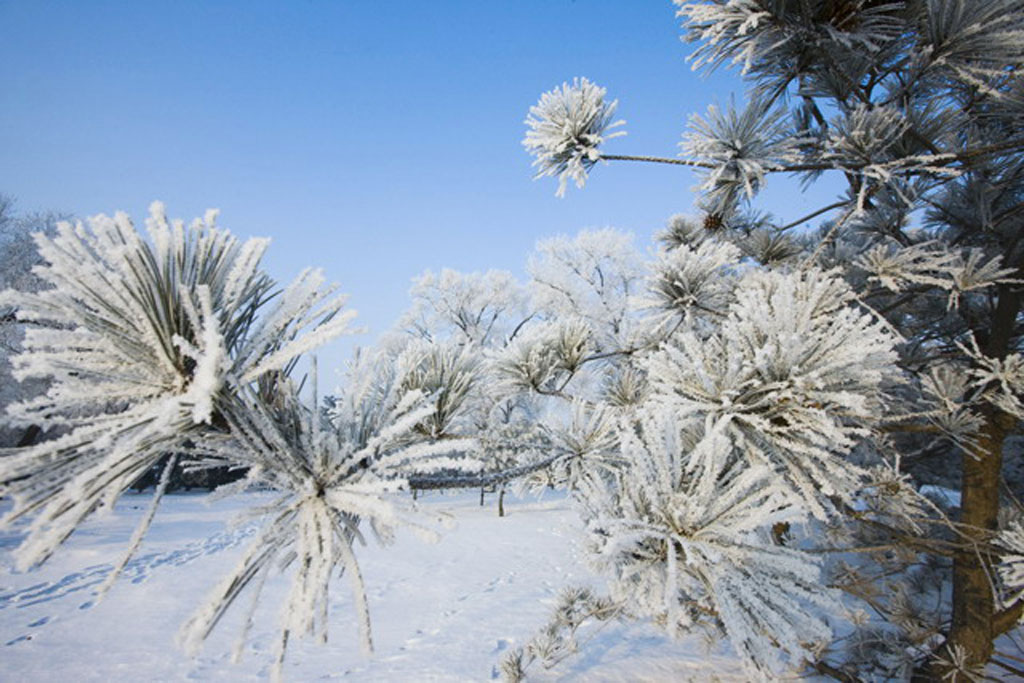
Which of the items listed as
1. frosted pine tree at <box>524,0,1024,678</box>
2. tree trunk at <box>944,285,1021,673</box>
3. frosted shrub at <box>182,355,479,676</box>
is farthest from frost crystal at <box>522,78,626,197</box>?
tree trunk at <box>944,285,1021,673</box>

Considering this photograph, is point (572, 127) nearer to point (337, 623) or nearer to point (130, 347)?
point (130, 347)

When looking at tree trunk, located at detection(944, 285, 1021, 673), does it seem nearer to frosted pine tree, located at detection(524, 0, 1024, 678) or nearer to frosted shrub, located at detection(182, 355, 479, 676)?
frosted pine tree, located at detection(524, 0, 1024, 678)

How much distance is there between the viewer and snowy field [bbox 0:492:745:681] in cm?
415

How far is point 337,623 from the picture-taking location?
206 inches

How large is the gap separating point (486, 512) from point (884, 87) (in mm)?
13888

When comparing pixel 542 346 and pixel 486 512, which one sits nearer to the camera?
pixel 542 346

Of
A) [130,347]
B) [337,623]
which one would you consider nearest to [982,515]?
[130,347]

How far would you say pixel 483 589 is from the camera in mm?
Answer: 6812

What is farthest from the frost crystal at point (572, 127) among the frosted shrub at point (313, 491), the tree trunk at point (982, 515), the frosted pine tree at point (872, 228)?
the tree trunk at point (982, 515)

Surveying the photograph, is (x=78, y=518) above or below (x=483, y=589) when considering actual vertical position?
above

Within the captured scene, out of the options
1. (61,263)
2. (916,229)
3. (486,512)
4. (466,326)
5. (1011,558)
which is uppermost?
(466,326)

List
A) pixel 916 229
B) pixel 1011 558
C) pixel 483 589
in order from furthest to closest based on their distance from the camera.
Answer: pixel 483 589, pixel 916 229, pixel 1011 558

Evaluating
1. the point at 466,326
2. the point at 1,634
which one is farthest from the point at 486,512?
the point at 1,634

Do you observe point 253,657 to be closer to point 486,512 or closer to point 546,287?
point 486,512
